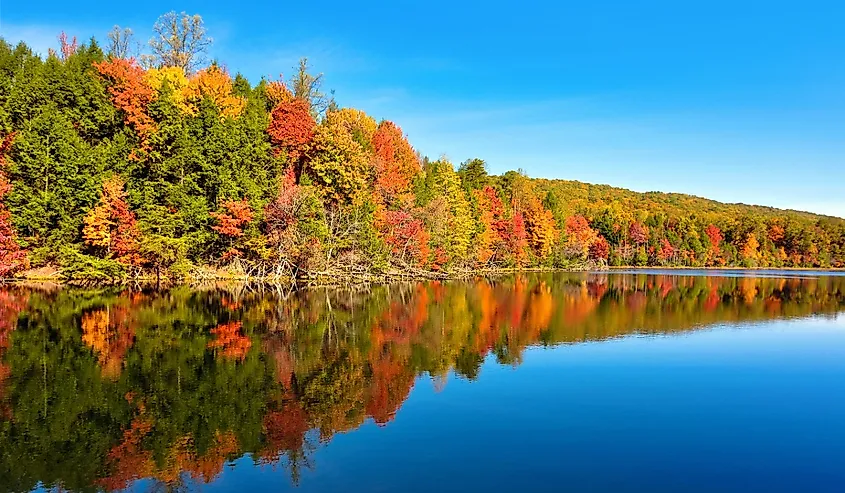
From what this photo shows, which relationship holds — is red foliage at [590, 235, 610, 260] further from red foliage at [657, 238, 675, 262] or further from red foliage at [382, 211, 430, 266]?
red foliage at [382, 211, 430, 266]

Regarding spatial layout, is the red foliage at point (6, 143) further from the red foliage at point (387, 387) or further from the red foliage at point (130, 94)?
the red foliage at point (387, 387)

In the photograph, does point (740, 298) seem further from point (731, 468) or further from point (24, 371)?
point (24, 371)

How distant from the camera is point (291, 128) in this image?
2042 inches

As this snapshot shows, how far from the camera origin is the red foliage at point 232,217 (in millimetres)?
43284

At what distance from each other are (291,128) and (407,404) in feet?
137

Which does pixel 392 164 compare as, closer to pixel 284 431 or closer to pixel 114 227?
pixel 114 227

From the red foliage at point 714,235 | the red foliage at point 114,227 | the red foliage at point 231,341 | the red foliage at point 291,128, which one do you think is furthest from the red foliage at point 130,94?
the red foliage at point 714,235

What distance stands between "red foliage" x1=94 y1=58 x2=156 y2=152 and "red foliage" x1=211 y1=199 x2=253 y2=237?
31.0ft

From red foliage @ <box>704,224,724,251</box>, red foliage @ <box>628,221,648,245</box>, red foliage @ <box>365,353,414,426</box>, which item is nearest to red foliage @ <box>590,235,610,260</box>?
red foliage @ <box>628,221,648,245</box>

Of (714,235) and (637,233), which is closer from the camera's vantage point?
(637,233)

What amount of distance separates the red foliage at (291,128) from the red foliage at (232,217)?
32.8 ft

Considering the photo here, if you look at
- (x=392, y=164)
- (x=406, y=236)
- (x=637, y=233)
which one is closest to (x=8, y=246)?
(x=406, y=236)

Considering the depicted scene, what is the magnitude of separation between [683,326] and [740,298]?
20444 mm

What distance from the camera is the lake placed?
32.4ft
